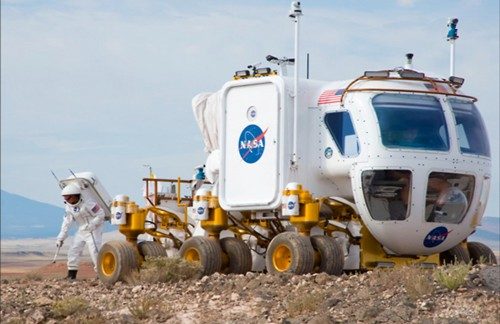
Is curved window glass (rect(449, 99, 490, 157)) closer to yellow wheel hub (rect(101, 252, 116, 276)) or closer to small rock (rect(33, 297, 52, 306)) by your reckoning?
yellow wheel hub (rect(101, 252, 116, 276))

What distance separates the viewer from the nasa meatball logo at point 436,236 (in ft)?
60.6

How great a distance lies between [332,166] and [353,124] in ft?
2.57

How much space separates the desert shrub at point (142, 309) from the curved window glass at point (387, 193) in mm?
3555

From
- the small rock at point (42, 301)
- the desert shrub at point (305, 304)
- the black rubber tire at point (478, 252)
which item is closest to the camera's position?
the desert shrub at point (305, 304)

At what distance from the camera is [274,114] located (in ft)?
62.3

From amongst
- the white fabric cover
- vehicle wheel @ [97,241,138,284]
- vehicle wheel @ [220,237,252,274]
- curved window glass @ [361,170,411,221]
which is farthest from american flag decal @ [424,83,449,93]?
vehicle wheel @ [97,241,138,284]

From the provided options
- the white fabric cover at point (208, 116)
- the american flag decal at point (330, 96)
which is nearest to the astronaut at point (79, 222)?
the white fabric cover at point (208, 116)

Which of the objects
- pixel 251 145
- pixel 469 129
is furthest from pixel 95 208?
pixel 469 129

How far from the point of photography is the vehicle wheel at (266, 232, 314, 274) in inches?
699

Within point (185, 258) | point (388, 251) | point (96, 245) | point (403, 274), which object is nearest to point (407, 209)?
point (388, 251)

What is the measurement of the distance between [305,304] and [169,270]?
383 cm

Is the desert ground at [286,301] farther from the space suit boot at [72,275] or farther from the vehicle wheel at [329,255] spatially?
the space suit boot at [72,275]

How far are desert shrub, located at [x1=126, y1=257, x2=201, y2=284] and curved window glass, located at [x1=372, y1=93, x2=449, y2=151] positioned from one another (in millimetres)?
3372

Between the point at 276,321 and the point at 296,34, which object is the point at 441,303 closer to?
the point at 276,321
